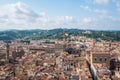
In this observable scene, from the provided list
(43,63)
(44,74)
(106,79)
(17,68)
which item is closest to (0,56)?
(43,63)

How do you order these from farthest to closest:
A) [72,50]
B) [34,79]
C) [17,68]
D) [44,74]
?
[72,50] < [17,68] < [44,74] < [34,79]

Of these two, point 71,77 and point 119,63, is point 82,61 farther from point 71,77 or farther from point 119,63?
point 71,77

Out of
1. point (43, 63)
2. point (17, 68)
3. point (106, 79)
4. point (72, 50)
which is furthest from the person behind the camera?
point (72, 50)

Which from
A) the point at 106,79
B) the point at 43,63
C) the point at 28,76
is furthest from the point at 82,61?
the point at 106,79

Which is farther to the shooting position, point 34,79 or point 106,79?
Answer: point 34,79

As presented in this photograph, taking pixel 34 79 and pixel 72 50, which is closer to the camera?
pixel 34 79

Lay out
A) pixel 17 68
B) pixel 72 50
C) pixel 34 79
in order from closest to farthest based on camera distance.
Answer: pixel 34 79 → pixel 17 68 → pixel 72 50

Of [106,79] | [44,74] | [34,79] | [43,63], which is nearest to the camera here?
[106,79]

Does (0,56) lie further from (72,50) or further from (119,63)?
(119,63)
